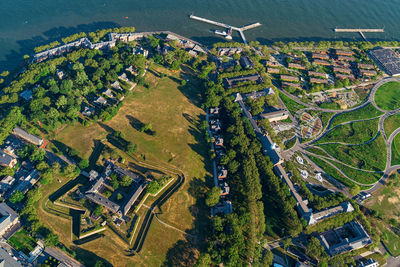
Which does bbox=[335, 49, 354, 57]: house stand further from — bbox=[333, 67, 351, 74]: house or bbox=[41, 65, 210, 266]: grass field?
bbox=[41, 65, 210, 266]: grass field

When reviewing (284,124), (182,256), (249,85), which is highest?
(249,85)

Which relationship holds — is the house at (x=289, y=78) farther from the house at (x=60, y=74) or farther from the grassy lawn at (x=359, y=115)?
the house at (x=60, y=74)

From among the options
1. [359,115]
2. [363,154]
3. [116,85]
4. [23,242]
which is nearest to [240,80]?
[359,115]

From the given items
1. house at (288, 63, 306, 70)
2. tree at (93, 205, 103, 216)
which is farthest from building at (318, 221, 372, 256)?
house at (288, 63, 306, 70)

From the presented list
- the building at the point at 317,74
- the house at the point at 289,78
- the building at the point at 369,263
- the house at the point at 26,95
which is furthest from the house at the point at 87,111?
the building at the point at 369,263

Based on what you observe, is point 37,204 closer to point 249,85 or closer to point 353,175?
point 249,85

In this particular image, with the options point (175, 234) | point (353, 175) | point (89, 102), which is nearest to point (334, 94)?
point (353, 175)
